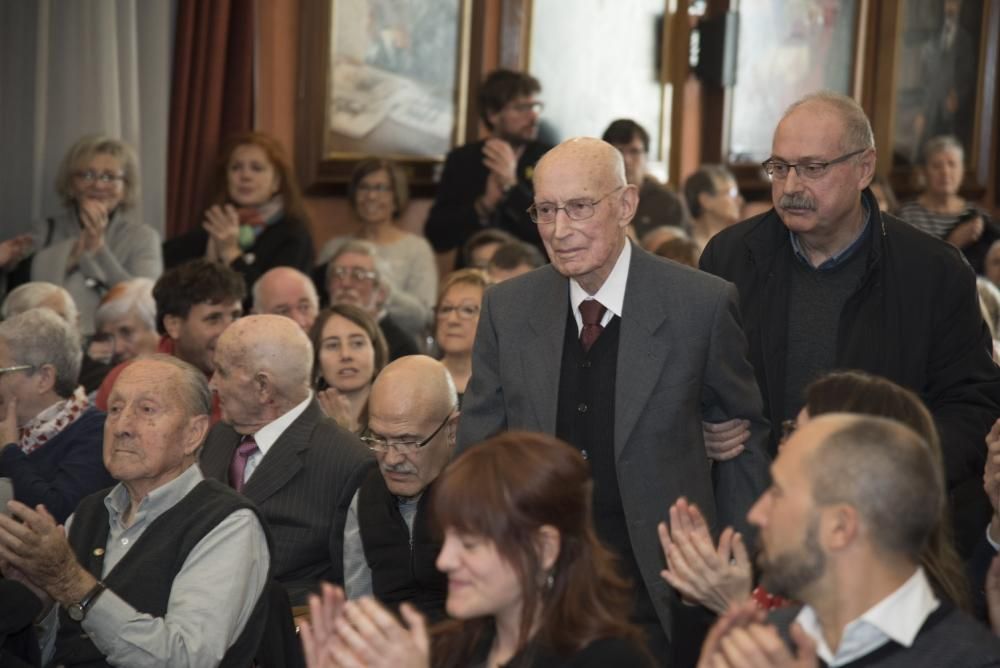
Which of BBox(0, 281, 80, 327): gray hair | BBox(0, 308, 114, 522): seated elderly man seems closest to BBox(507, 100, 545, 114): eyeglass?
BBox(0, 281, 80, 327): gray hair

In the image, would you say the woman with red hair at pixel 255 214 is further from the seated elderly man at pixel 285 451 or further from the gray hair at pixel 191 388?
the gray hair at pixel 191 388

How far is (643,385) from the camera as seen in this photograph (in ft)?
10.3

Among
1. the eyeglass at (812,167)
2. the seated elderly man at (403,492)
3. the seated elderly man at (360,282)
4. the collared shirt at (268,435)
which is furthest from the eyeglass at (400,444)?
the seated elderly man at (360,282)

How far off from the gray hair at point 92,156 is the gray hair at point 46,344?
1850 mm

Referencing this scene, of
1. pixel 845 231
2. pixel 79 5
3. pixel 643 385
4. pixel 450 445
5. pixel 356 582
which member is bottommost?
pixel 356 582

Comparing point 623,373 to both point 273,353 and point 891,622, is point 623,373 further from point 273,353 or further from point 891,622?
point 273,353

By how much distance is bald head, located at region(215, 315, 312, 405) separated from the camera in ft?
13.4

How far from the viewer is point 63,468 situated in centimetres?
398

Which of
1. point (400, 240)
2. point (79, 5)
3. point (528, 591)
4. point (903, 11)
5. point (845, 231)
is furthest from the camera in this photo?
point (903, 11)

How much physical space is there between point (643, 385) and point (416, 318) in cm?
323

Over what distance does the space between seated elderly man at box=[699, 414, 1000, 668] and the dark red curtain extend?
479 cm

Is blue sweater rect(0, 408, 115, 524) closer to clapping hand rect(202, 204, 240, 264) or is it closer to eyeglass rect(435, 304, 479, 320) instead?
eyeglass rect(435, 304, 479, 320)

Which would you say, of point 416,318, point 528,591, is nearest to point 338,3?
point 416,318

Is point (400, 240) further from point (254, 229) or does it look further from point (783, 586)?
point (783, 586)
